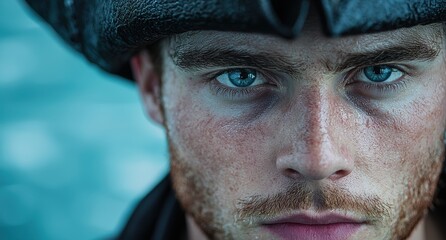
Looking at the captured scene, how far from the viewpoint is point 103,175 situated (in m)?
3.30

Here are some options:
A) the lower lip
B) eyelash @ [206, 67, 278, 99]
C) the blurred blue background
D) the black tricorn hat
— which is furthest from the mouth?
the blurred blue background

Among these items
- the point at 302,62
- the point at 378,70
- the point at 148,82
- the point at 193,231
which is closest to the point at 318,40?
the point at 302,62

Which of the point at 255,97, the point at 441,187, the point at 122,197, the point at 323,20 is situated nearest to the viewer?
the point at 323,20

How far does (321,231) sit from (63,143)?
2008 mm

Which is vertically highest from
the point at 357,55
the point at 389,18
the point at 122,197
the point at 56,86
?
the point at 389,18

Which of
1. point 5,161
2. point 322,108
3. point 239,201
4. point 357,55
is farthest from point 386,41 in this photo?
point 5,161

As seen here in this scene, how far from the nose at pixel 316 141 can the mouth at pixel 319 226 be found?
0.10 meters

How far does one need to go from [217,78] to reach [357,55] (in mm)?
279

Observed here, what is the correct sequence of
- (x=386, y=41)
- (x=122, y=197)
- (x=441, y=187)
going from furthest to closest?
(x=122, y=197) → (x=441, y=187) → (x=386, y=41)

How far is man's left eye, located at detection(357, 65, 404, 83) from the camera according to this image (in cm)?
145

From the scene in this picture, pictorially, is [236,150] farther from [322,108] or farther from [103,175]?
[103,175]

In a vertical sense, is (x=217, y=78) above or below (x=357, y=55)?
below

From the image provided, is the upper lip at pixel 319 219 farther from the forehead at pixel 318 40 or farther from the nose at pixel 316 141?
the forehead at pixel 318 40

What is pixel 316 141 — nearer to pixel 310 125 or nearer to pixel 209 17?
pixel 310 125
